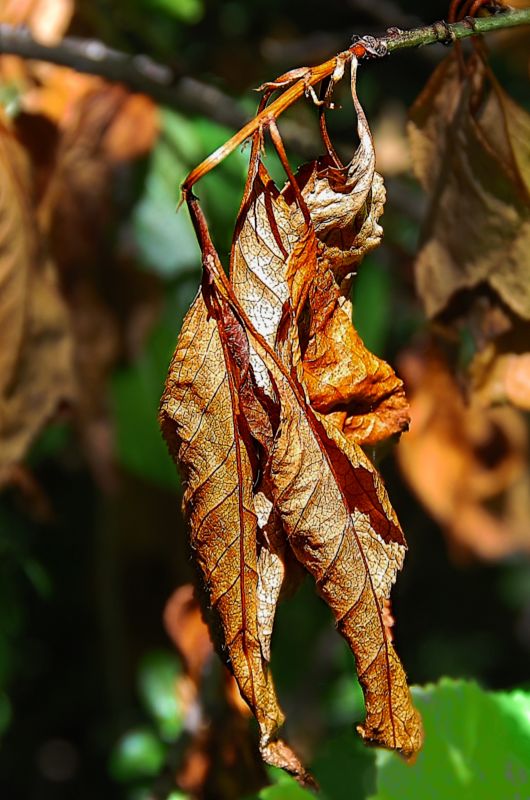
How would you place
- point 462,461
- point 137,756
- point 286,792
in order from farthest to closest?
point 462,461 < point 137,756 < point 286,792

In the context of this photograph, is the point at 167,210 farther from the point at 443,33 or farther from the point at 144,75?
the point at 443,33

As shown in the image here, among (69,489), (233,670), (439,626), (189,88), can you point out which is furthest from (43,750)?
(233,670)

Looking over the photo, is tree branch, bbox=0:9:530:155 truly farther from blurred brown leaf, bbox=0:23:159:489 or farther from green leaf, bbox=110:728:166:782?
green leaf, bbox=110:728:166:782

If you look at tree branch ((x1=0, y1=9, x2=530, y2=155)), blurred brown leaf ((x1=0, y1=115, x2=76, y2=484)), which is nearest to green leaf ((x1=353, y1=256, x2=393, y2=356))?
tree branch ((x1=0, y1=9, x2=530, y2=155))

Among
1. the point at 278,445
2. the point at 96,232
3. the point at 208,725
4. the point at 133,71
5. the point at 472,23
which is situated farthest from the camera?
Result: the point at 96,232

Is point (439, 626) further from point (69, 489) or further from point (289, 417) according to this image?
point (289, 417)

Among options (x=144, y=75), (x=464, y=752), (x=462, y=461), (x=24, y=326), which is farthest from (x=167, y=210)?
→ (x=464, y=752)
